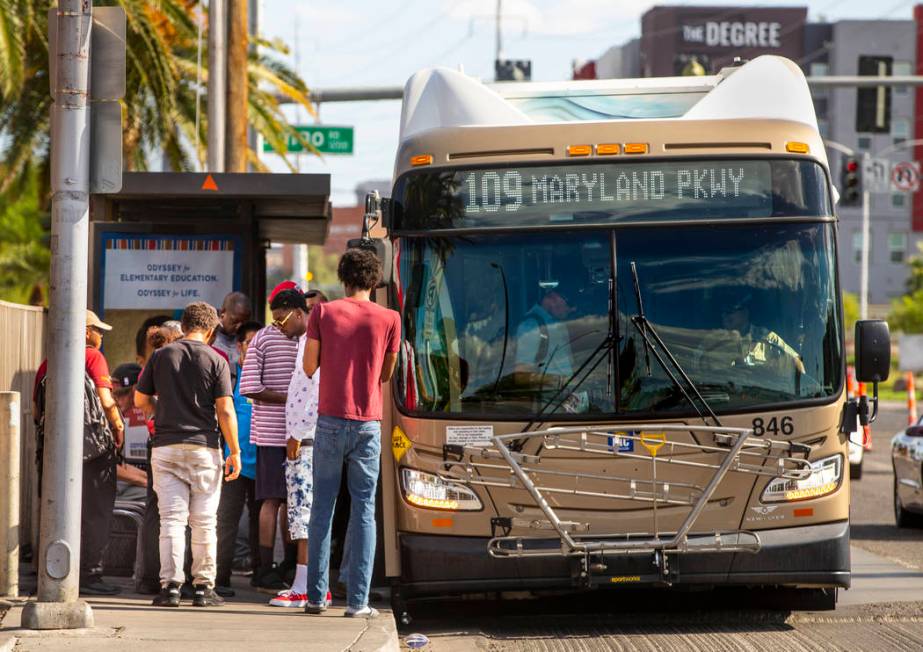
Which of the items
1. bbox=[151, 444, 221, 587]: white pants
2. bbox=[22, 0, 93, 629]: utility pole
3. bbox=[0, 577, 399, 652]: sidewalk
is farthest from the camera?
bbox=[151, 444, 221, 587]: white pants

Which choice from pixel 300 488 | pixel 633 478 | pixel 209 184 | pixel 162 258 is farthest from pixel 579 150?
pixel 162 258

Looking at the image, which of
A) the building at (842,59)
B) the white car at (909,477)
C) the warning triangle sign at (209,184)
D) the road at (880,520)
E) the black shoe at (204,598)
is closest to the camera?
the black shoe at (204,598)

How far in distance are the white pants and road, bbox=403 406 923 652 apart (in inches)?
50.3

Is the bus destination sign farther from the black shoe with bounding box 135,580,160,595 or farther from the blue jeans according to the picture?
the black shoe with bounding box 135,580,160,595

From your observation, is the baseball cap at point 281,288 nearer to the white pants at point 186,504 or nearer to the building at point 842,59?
the white pants at point 186,504

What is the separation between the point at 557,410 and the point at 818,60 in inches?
3477

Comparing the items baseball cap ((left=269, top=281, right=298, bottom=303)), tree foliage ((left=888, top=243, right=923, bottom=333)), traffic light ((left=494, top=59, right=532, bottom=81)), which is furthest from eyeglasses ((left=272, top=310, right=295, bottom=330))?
tree foliage ((left=888, top=243, right=923, bottom=333))

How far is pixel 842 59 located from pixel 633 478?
87.1 metres

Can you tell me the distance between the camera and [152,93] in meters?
23.5

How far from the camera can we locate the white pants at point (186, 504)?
8766mm

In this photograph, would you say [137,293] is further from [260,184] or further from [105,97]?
[105,97]

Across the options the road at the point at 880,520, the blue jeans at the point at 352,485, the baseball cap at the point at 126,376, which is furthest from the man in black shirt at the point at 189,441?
the road at the point at 880,520

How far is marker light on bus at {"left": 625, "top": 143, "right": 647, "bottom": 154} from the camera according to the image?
9.02 m

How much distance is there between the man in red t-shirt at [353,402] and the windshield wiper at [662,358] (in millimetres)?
1399
